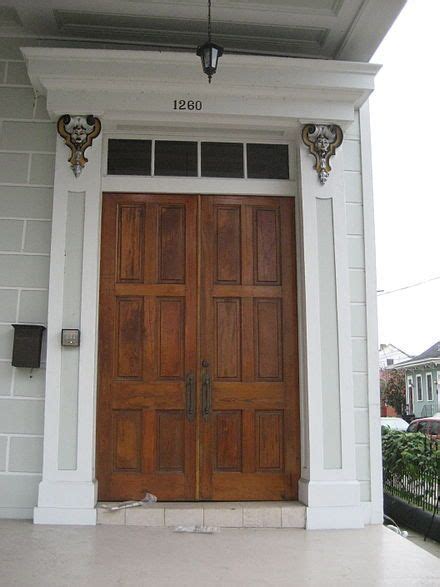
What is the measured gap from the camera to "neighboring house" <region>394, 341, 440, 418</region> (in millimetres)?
32312

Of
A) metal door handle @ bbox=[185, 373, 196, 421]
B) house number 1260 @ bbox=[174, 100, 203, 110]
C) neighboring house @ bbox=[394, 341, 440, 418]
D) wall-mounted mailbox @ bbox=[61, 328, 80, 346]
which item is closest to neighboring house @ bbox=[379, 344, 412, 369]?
neighboring house @ bbox=[394, 341, 440, 418]

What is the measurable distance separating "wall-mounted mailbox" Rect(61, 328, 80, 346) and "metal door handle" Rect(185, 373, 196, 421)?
84 centimetres

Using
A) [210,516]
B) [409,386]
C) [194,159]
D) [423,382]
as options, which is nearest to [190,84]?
[194,159]

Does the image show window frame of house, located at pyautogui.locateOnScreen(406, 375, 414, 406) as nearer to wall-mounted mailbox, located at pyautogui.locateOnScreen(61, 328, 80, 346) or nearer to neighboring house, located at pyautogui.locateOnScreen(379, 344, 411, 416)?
neighboring house, located at pyautogui.locateOnScreen(379, 344, 411, 416)

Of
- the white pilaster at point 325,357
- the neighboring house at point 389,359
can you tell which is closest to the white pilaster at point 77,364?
the white pilaster at point 325,357

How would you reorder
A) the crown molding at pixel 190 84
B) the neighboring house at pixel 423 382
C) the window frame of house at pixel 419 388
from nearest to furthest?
the crown molding at pixel 190 84
the neighboring house at pixel 423 382
the window frame of house at pixel 419 388

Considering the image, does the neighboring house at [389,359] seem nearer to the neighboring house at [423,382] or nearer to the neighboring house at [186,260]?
the neighboring house at [423,382]

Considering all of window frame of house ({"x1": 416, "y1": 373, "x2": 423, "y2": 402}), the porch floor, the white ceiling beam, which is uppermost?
the white ceiling beam

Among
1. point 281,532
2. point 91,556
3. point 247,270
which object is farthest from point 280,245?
point 91,556

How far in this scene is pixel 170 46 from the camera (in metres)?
4.86

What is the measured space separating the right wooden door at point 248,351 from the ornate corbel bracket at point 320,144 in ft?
1.08

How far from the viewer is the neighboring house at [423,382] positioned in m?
32.3

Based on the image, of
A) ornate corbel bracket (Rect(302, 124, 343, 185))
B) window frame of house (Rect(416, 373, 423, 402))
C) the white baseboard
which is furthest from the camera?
window frame of house (Rect(416, 373, 423, 402))

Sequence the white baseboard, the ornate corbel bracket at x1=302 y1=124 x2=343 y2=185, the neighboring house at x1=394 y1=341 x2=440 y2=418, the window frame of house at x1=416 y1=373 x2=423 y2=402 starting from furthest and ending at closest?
1. the window frame of house at x1=416 y1=373 x2=423 y2=402
2. the neighboring house at x1=394 y1=341 x2=440 y2=418
3. the ornate corbel bracket at x1=302 y1=124 x2=343 y2=185
4. the white baseboard
